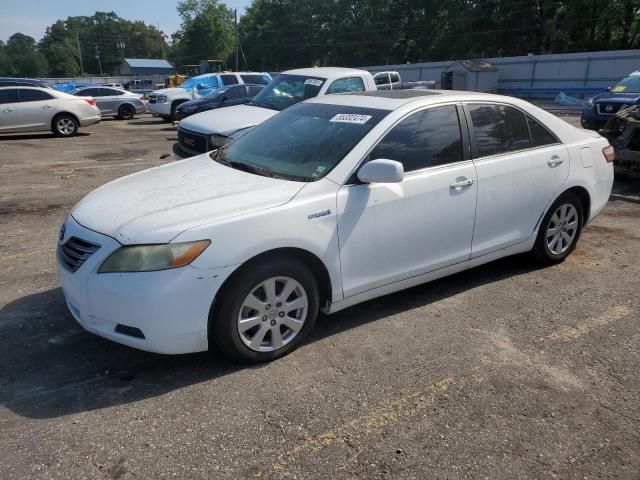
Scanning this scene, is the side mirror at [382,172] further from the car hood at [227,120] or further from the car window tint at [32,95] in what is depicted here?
the car window tint at [32,95]

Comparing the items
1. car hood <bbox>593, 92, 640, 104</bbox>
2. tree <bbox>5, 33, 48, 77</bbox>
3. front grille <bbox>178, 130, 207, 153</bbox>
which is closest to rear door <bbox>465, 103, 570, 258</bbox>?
front grille <bbox>178, 130, 207, 153</bbox>

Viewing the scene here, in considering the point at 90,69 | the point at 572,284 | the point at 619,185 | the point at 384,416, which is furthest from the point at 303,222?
the point at 90,69

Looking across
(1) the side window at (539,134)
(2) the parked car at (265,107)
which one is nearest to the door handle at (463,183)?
(1) the side window at (539,134)

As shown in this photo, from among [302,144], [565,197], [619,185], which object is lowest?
[619,185]

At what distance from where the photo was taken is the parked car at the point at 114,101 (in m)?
22.2

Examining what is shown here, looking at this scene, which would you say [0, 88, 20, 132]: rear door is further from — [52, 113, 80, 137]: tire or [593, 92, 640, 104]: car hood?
[593, 92, 640, 104]: car hood

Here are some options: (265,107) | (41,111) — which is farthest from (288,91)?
(41,111)

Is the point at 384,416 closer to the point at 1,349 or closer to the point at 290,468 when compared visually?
the point at 290,468

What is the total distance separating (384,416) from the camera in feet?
9.50

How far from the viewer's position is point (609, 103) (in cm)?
1310

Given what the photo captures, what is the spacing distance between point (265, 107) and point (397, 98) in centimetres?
503

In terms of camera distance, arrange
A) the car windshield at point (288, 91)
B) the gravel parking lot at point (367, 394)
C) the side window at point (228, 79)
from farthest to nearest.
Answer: the side window at point (228, 79) → the car windshield at point (288, 91) → the gravel parking lot at point (367, 394)

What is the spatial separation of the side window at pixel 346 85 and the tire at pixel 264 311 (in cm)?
599

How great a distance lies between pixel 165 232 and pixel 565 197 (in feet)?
12.0
